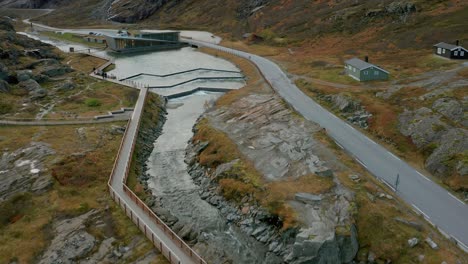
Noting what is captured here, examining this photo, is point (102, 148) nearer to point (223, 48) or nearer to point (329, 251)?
point (329, 251)

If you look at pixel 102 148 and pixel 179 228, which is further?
pixel 102 148

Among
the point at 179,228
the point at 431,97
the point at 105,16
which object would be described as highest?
the point at 105,16

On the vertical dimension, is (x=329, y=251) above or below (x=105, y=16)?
below

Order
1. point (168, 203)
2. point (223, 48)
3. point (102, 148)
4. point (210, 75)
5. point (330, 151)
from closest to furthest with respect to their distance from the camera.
→ 1. point (168, 203)
2. point (330, 151)
3. point (102, 148)
4. point (210, 75)
5. point (223, 48)

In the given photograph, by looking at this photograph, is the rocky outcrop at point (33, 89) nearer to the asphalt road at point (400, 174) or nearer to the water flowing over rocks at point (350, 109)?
the asphalt road at point (400, 174)

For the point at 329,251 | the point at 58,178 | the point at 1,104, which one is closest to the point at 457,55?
the point at 329,251

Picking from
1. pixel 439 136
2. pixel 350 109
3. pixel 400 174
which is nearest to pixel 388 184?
pixel 400 174

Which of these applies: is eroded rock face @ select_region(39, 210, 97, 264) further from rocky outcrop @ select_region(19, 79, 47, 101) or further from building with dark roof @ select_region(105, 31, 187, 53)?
building with dark roof @ select_region(105, 31, 187, 53)
